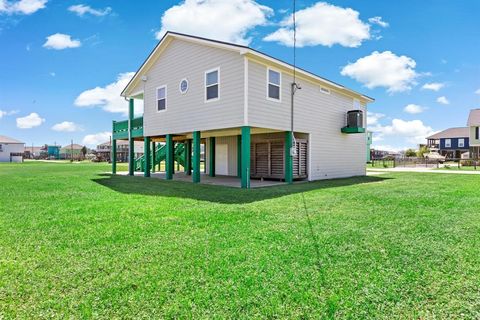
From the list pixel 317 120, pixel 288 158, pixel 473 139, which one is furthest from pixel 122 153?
pixel 473 139

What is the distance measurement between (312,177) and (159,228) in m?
10.4

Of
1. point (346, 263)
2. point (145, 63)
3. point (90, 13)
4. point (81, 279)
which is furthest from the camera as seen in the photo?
point (145, 63)

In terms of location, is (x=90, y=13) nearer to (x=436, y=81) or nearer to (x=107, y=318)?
(x=107, y=318)

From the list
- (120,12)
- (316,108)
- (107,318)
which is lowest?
(107,318)

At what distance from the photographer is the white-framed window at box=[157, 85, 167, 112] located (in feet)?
48.8

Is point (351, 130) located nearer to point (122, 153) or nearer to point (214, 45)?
point (214, 45)

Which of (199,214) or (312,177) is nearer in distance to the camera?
(199,214)

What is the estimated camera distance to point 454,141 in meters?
51.0

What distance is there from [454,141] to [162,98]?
54.4 meters

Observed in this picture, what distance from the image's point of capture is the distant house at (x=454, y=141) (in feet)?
163

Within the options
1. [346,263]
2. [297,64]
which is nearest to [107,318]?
[346,263]

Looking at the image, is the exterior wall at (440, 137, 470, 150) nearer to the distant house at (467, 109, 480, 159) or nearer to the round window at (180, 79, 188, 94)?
the distant house at (467, 109, 480, 159)

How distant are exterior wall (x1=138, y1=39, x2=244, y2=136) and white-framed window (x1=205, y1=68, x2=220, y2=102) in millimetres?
163

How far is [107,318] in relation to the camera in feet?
7.59
